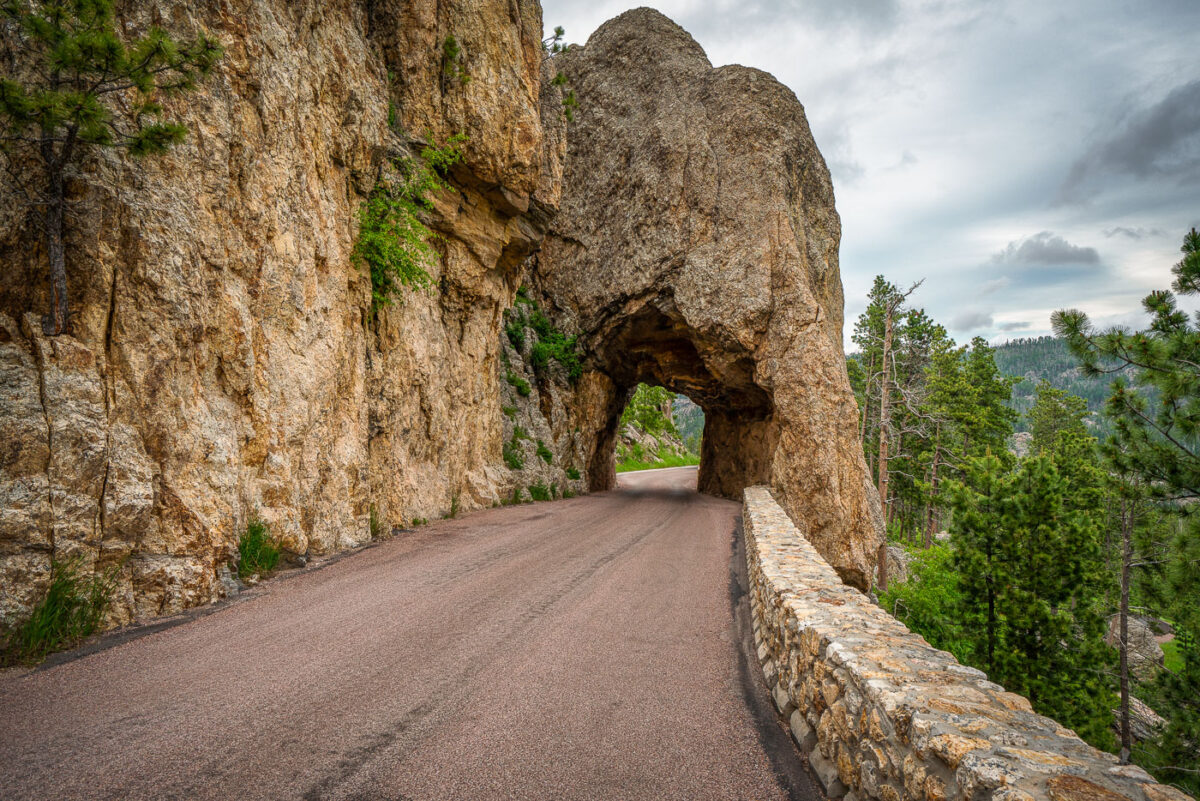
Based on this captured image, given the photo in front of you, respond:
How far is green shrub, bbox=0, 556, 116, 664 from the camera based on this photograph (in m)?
4.29

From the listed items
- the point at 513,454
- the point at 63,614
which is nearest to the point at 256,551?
the point at 63,614

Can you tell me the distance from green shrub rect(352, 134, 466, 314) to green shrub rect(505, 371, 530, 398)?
24.1 feet

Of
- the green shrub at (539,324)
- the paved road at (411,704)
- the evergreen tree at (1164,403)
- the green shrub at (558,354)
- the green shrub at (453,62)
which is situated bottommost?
the paved road at (411,704)

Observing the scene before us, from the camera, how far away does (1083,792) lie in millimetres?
1929

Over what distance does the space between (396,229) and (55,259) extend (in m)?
6.33

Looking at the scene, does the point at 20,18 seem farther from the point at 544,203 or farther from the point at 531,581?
the point at 544,203

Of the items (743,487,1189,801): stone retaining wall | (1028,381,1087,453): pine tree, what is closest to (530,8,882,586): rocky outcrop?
(743,487,1189,801): stone retaining wall

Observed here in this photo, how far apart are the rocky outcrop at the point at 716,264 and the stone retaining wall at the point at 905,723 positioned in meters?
13.2

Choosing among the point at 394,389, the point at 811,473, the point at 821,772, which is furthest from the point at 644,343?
the point at 821,772

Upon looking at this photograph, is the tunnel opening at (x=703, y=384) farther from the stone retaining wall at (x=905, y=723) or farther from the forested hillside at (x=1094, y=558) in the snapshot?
the stone retaining wall at (x=905, y=723)

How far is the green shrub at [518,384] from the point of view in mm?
19750

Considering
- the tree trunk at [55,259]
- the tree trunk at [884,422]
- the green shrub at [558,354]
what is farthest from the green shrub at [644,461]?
the tree trunk at [55,259]

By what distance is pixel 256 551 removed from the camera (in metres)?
6.98

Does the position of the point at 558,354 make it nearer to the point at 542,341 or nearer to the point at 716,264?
the point at 542,341
